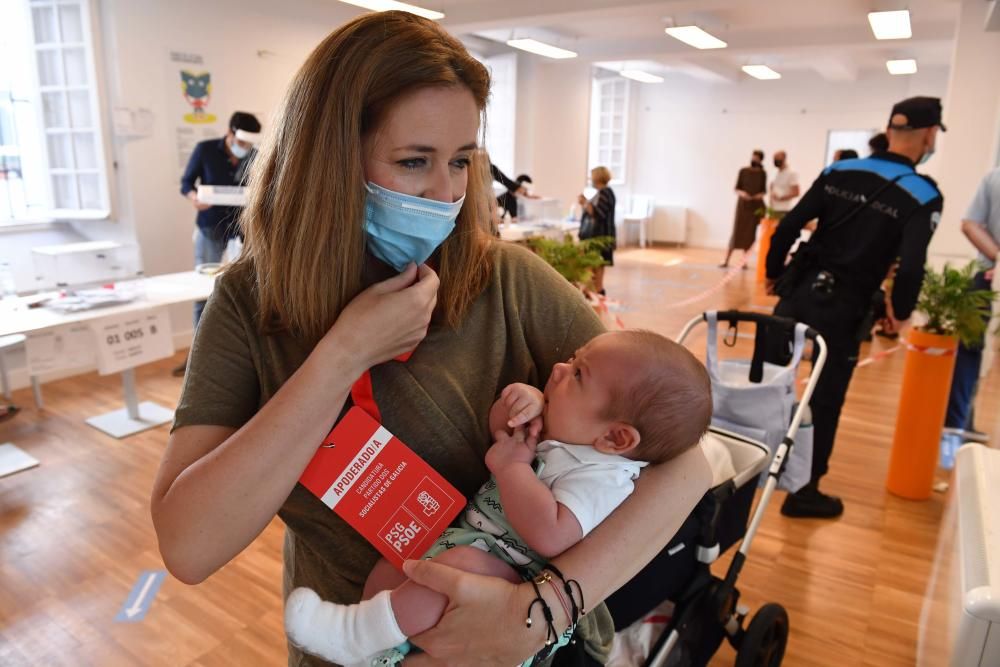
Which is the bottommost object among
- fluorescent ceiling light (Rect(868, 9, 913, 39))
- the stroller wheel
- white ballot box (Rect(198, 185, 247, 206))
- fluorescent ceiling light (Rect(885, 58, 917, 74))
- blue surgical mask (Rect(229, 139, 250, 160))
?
the stroller wheel

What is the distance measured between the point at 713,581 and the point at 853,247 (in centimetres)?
200

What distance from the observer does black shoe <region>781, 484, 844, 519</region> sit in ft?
10.9

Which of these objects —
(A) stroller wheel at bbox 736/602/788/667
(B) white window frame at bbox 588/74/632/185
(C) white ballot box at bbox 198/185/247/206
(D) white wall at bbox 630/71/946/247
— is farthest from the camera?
(B) white window frame at bbox 588/74/632/185

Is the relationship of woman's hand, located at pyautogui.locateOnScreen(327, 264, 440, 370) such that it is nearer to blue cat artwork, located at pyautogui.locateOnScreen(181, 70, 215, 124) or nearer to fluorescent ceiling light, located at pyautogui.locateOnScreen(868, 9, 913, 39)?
blue cat artwork, located at pyautogui.locateOnScreen(181, 70, 215, 124)

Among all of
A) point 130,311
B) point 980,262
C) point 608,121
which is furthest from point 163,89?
point 608,121

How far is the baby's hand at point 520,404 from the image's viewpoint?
951mm

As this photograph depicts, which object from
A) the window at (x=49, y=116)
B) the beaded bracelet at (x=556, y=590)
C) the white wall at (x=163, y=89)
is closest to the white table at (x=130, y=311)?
the white wall at (x=163, y=89)

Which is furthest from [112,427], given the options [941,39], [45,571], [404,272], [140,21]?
[941,39]

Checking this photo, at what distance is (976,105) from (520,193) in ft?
15.4

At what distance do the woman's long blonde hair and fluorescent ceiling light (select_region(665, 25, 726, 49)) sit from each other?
726 cm

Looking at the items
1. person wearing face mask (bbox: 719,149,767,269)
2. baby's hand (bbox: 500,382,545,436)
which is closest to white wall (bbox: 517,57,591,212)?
person wearing face mask (bbox: 719,149,767,269)

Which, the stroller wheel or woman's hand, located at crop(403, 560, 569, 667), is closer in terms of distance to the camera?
woman's hand, located at crop(403, 560, 569, 667)

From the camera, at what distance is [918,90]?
1230cm

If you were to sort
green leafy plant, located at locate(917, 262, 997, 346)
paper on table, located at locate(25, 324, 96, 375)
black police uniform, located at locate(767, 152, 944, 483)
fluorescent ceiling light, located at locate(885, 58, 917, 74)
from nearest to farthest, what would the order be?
1. black police uniform, located at locate(767, 152, 944, 483)
2. green leafy plant, located at locate(917, 262, 997, 346)
3. paper on table, located at locate(25, 324, 96, 375)
4. fluorescent ceiling light, located at locate(885, 58, 917, 74)
